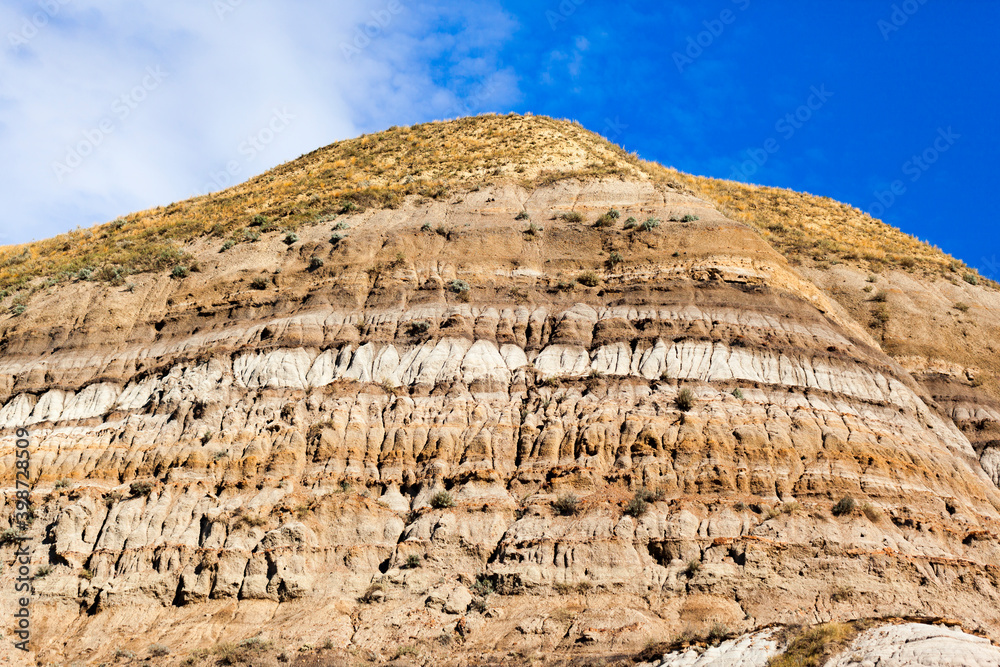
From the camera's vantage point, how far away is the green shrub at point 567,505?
19.3 m

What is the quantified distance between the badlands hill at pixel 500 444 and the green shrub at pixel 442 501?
10 cm

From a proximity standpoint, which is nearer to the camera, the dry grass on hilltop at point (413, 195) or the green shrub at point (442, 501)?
the green shrub at point (442, 501)

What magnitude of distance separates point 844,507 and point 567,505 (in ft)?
21.7

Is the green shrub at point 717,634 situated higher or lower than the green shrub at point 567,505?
lower

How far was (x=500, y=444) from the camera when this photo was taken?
69.9 ft

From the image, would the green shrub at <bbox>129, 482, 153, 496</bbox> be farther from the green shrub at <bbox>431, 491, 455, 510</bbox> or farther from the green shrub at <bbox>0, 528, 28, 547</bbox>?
the green shrub at <bbox>431, 491, 455, 510</bbox>

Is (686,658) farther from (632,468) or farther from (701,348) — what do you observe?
→ (701,348)

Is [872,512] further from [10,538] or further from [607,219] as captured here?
[10,538]

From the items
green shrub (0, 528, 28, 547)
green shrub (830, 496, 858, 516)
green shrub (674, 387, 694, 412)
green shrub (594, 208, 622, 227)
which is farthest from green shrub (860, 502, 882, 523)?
green shrub (0, 528, 28, 547)

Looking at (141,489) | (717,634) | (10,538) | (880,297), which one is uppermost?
(880,297)

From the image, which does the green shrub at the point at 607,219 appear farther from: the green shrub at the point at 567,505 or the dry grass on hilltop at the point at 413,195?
the green shrub at the point at 567,505

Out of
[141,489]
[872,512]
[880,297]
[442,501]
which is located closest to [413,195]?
[141,489]

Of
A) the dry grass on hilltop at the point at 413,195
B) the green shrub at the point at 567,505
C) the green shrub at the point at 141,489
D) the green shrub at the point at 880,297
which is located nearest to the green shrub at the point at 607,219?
the dry grass on hilltop at the point at 413,195

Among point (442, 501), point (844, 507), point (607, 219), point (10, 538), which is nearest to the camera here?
point (844, 507)
